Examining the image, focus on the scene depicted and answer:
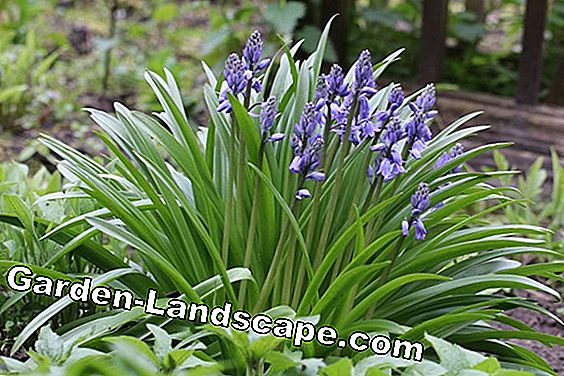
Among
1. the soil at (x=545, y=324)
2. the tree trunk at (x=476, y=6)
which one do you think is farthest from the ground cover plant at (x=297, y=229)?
the tree trunk at (x=476, y=6)

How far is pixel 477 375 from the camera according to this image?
1.48 meters

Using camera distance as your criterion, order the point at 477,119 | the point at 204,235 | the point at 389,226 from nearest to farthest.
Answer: the point at 204,235
the point at 389,226
the point at 477,119

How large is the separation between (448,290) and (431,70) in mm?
2913

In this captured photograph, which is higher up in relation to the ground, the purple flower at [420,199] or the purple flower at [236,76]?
the purple flower at [236,76]

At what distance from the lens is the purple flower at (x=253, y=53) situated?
1785 millimetres

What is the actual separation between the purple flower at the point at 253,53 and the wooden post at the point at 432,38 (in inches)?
116

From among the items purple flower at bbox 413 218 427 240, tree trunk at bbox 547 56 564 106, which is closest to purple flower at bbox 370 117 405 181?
purple flower at bbox 413 218 427 240

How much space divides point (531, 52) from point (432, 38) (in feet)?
1.76

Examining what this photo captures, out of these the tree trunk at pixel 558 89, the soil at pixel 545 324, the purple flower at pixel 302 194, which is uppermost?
the tree trunk at pixel 558 89

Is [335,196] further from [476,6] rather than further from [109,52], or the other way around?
[476,6]

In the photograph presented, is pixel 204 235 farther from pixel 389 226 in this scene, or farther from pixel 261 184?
pixel 389 226

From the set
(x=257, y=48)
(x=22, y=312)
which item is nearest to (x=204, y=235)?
(x=257, y=48)

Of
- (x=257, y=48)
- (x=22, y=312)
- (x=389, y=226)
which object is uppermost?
(x=257, y=48)

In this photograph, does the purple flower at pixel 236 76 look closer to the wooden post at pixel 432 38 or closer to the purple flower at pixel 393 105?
the purple flower at pixel 393 105
